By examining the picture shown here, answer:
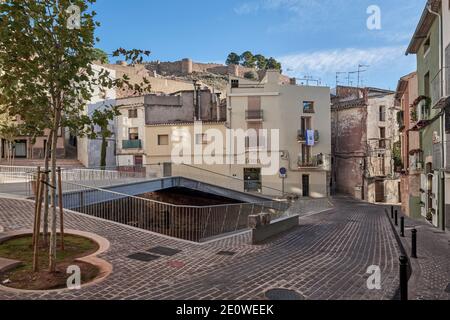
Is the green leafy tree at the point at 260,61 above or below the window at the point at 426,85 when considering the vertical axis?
above

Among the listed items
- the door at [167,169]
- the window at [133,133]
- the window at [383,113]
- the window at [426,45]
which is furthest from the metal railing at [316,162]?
the window at [133,133]

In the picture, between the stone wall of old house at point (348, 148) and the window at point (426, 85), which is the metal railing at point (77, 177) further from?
the stone wall of old house at point (348, 148)

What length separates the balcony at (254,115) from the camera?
32.0 metres

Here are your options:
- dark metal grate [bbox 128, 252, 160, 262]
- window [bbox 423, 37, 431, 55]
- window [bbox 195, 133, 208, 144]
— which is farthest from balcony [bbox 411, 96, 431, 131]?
window [bbox 195, 133, 208, 144]

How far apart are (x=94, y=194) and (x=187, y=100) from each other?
24.7 m

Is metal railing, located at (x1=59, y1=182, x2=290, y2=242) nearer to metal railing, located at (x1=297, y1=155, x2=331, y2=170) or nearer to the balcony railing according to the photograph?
the balcony railing

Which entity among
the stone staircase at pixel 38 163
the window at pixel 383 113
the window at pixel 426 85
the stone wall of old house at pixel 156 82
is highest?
the stone wall of old house at pixel 156 82

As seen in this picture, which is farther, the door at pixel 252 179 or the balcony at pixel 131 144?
the balcony at pixel 131 144

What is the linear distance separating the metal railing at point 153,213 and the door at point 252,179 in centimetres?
1605

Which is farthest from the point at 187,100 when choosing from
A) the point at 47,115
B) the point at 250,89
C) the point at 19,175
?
the point at 47,115

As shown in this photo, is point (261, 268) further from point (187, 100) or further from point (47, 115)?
point (187, 100)

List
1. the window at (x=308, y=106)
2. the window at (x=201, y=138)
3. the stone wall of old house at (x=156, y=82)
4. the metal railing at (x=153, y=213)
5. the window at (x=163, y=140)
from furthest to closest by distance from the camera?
the stone wall of old house at (x=156, y=82), the window at (x=163, y=140), the window at (x=308, y=106), the window at (x=201, y=138), the metal railing at (x=153, y=213)

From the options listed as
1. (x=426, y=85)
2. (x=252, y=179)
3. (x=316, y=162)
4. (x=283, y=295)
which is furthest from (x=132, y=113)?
(x=283, y=295)

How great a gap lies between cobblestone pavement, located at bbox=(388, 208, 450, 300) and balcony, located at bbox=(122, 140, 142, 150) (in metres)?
28.6
